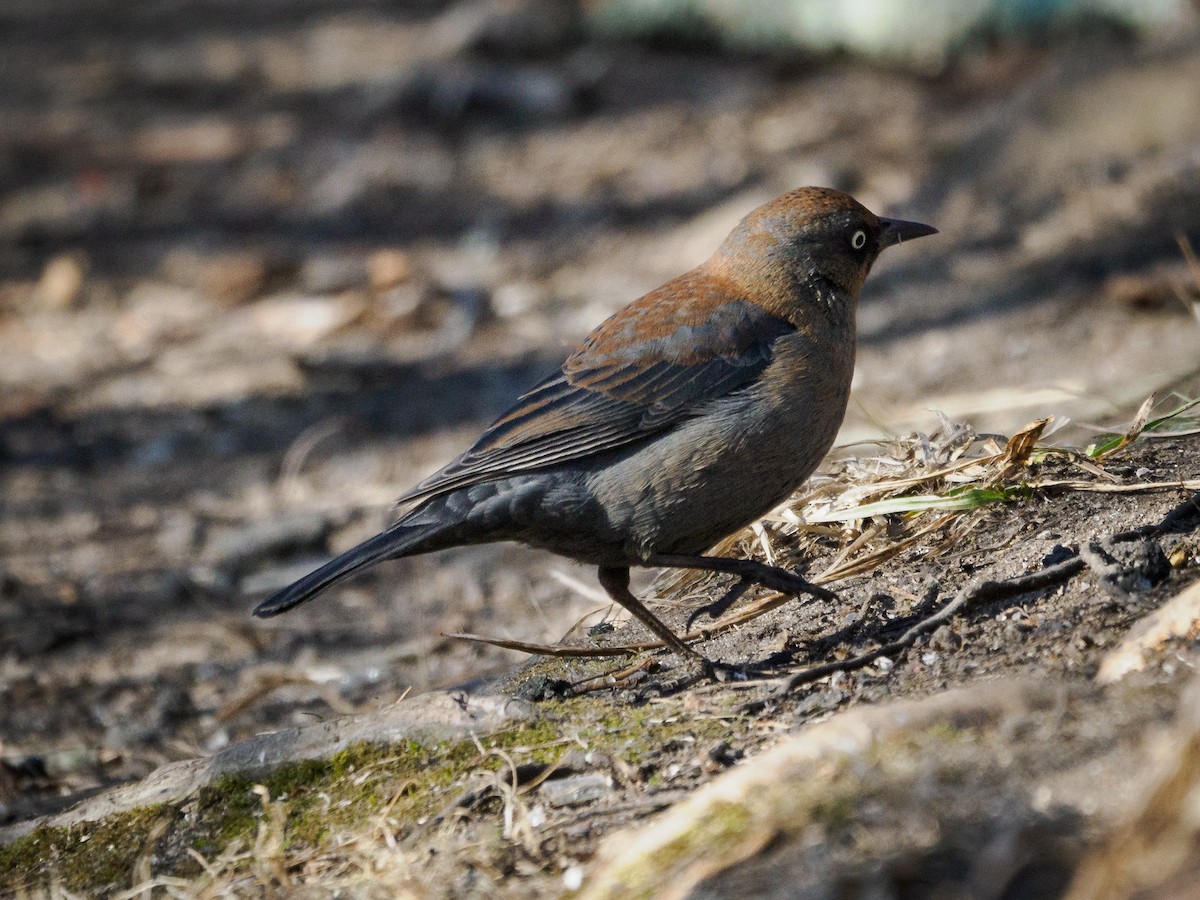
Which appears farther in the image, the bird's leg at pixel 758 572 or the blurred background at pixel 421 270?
the blurred background at pixel 421 270

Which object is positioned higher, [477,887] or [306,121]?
[306,121]

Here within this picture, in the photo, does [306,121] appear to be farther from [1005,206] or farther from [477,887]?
[477,887]

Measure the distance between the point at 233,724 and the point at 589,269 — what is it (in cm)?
492

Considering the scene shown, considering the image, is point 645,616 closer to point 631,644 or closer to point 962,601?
point 631,644

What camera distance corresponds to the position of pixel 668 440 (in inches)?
167

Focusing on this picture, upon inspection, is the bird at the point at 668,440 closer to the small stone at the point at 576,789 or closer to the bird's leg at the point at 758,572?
the bird's leg at the point at 758,572

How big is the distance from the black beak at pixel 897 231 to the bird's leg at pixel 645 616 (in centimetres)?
152

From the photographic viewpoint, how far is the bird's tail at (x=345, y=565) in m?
4.00

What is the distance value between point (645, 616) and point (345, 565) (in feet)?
3.00

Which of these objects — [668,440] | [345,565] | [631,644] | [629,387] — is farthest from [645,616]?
[345,565]

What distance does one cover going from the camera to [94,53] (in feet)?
47.0

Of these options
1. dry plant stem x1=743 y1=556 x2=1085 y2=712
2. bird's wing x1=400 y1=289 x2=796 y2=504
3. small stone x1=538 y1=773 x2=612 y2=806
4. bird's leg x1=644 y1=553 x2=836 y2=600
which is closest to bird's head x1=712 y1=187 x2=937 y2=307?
bird's wing x1=400 y1=289 x2=796 y2=504

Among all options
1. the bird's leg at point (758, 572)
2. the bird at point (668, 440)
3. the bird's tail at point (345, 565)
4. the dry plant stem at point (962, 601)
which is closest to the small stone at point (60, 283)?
the bird at point (668, 440)

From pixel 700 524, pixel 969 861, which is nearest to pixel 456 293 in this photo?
pixel 700 524
